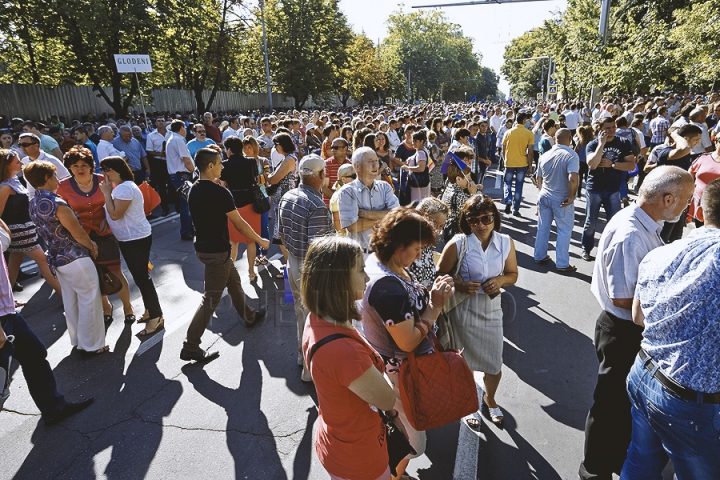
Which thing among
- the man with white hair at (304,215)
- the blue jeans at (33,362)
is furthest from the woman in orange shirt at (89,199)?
the man with white hair at (304,215)

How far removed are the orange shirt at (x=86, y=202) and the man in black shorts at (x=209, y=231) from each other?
1.03m

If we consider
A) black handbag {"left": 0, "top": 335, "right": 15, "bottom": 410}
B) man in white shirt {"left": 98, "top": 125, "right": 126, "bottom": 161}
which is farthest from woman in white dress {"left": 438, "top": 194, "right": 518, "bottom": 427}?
man in white shirt {"left": 98, "top": 125, "right": 126, "bottom": 161}

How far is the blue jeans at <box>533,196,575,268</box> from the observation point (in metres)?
6.17

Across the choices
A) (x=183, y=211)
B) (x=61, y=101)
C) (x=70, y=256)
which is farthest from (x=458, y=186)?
(x=61, y=101)

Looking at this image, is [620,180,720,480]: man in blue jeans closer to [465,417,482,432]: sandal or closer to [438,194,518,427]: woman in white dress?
[438,194,518,427]: woman in white dress

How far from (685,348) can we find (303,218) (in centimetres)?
265

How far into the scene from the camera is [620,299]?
2434 millimetres

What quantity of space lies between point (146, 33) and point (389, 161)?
16.1 meters

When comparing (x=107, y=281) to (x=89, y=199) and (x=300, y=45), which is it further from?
(x=300, y=45)

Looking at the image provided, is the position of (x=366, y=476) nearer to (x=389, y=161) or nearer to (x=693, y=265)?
(x=693, y=265)

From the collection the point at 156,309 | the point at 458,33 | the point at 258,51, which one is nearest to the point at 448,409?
the point at 156,309

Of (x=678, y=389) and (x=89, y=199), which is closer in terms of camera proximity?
(x=678, y=389)

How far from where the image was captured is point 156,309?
482 cm

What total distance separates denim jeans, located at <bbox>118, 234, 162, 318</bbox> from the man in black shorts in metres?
0.81
